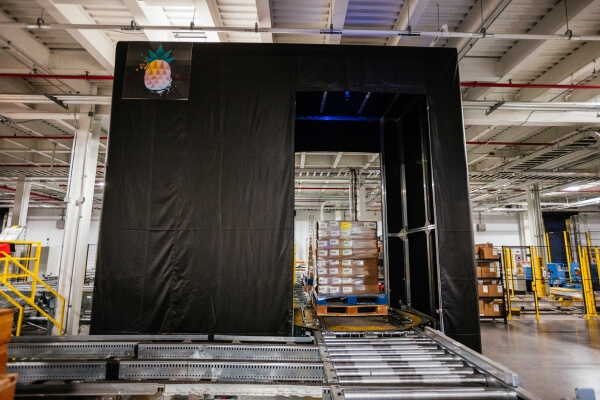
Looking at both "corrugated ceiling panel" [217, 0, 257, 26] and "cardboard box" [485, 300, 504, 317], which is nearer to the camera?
"corrugated ceiling panel" [217, 0, 257, 26]

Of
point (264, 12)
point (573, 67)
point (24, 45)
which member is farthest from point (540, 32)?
point (24, 45)

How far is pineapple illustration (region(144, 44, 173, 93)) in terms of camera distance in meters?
5.30

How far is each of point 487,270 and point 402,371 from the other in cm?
977

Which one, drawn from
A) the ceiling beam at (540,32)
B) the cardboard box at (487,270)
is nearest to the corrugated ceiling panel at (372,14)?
the ceiling beam at (540,32)

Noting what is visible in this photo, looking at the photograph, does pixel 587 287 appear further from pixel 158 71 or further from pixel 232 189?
pixel 158 71

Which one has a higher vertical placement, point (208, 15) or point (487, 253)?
point (208, 15)

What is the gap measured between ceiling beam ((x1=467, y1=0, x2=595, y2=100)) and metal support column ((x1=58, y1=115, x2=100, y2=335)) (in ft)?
32.7

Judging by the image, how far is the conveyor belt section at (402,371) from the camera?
118 inches

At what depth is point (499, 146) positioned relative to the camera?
41.8 feet

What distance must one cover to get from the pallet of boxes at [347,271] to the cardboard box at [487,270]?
7074mm

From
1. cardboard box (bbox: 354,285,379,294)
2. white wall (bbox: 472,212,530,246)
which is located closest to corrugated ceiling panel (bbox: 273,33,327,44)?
cardboard box (bbox: 354,285,379,294)

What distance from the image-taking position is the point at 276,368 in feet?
11.9

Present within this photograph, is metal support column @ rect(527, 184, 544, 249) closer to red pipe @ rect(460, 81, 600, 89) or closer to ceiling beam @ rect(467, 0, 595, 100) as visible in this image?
red pipe @ rect(460, 81, 600, 89)

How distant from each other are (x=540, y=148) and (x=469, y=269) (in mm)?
9746
